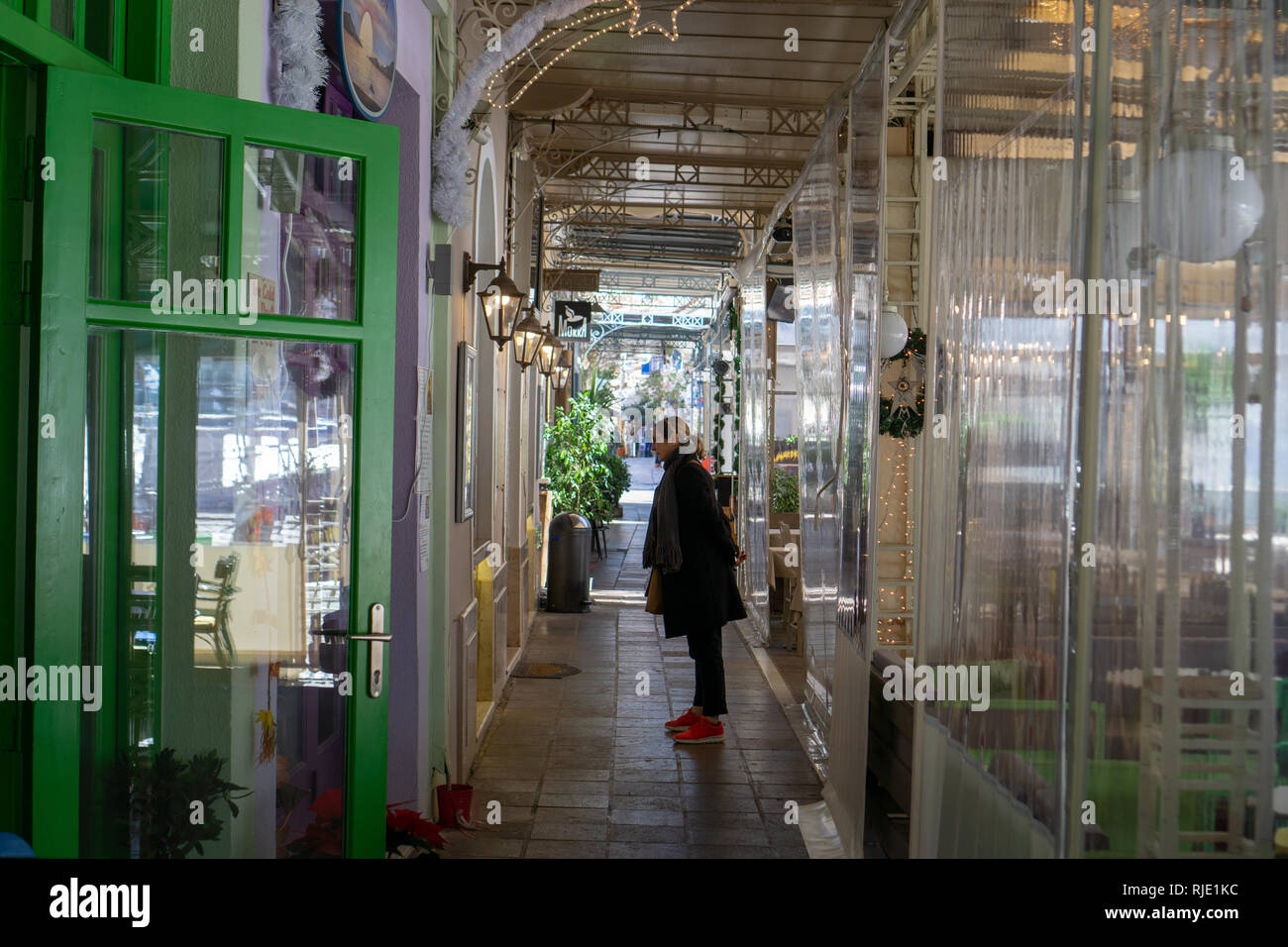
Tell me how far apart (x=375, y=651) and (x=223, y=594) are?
0.42 metres

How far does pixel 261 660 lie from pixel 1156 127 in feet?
7.66

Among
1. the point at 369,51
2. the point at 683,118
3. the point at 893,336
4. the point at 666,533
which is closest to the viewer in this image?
the point at 369,51

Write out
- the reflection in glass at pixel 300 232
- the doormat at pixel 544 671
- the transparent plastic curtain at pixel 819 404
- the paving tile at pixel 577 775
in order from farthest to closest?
the doormat at pixel 544 671 → the transparent plastic curtain at pixel 819 404 → the paving tile at pixel 577 775 → the reflection in glass at pixel 300 232

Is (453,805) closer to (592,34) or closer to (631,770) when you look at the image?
(631,770)

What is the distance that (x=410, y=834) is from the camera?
401 centimetres

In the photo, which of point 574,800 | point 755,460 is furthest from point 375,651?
point 755,460

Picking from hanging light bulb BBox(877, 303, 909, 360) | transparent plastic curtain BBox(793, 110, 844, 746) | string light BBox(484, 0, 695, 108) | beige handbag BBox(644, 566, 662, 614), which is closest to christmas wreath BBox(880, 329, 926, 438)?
hanging light bulb BBox(877, 303, 909, 360)

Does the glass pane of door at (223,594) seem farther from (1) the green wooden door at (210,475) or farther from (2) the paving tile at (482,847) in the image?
(2) the paving tile at (482,847)

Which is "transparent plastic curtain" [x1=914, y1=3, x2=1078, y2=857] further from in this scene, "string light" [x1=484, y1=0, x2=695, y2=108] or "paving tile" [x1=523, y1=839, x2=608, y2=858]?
"string light" [x1=484, y1=0, x2=695, y2=108]

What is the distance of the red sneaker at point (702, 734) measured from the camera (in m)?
6.67

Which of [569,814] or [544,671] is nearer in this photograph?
[569,814]

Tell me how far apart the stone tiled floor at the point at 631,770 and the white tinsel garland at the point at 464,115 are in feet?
8.89

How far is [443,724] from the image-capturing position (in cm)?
528

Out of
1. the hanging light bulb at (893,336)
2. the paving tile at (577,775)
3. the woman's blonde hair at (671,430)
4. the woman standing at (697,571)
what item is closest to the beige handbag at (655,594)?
the woman standing at (697,571)
